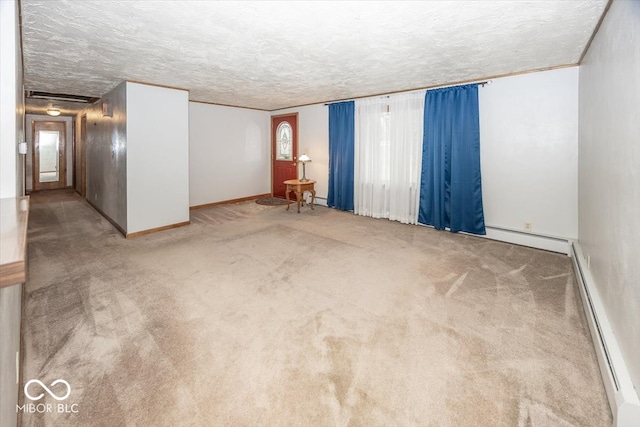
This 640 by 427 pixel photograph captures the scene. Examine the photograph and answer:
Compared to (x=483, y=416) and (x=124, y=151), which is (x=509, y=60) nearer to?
(x=483, y=416)

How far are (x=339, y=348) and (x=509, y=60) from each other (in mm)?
3736

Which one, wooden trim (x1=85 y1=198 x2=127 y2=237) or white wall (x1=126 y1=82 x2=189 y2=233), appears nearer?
white wall (x1=126 y1=82 x2=189 y2=233)

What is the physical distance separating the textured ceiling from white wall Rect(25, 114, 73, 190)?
5.72 metres

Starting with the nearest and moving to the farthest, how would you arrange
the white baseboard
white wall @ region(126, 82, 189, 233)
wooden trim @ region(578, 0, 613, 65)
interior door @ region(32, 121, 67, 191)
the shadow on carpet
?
1. wooden trim @ region(578, 0, 613, 65)
2. the white baseboard
3. white wall @ region(126, 82, 189, 233)
4. the shadow on carpet
5. interior door @ region(32, 121, 67, 191)

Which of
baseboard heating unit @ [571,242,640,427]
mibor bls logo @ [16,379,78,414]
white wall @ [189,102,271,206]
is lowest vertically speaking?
mibor bls logo @ [16,379,78,414]

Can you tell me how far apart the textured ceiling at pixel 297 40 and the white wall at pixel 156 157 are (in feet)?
1.08

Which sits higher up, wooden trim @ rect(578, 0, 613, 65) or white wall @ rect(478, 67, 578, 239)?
wooden trim @ rect(578, 0, 613, 65)

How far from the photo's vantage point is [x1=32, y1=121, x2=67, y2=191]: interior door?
29.5 feet

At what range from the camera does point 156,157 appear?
488cm

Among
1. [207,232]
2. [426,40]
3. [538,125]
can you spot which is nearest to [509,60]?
[538,125]

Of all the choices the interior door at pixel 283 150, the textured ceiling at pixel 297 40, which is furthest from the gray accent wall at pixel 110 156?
the interior door at pixel 283 150

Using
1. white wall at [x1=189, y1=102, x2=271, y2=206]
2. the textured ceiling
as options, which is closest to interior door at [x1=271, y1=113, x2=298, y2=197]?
white wall at [x1=189, y1=102, x2=271, y2=206]

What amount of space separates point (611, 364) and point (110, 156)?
264 inches

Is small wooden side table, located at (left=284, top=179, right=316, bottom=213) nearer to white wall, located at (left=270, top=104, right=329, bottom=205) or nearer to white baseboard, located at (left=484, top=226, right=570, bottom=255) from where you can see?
white wall, located at (left=270, top=104, right=329, bottom=205)
